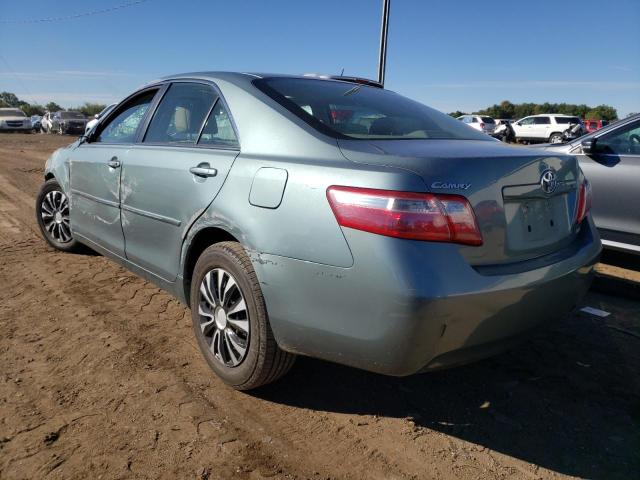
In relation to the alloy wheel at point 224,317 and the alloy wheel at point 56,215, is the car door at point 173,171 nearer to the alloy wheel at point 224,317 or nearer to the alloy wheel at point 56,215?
the alloy wheel at point 224,317

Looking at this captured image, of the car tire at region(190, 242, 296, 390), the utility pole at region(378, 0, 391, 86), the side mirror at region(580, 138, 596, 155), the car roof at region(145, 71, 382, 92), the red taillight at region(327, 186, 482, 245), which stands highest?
the utility pole at region(378, 0, 391, 86)

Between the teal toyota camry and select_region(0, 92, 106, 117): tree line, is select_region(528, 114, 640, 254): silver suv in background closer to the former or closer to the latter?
the teal toyota camry

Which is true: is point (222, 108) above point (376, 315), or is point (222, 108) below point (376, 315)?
above

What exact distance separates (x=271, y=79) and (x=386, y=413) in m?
1.95

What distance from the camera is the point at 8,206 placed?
770 cm

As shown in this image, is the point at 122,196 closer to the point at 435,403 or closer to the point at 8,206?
the point at 435,403

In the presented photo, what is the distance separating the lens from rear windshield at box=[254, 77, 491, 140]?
8.62ft

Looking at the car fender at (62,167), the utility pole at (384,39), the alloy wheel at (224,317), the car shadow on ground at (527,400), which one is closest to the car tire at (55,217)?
the car fender at (62,167)

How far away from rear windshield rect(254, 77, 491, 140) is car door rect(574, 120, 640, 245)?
2322 millimetres

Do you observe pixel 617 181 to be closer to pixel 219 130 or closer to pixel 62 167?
pixel 219 130

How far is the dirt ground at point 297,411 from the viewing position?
85.4 inches

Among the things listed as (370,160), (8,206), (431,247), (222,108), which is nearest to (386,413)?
(431,247)

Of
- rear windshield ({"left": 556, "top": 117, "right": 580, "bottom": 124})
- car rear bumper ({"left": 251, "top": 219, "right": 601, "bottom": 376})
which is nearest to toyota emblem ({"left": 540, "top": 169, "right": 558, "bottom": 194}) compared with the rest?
car rear bumper ({"left": 251, "top": 219, "right": 601, "bottom": 376})

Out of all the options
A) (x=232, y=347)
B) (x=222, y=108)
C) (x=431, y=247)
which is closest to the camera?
(x=431, y=247)
